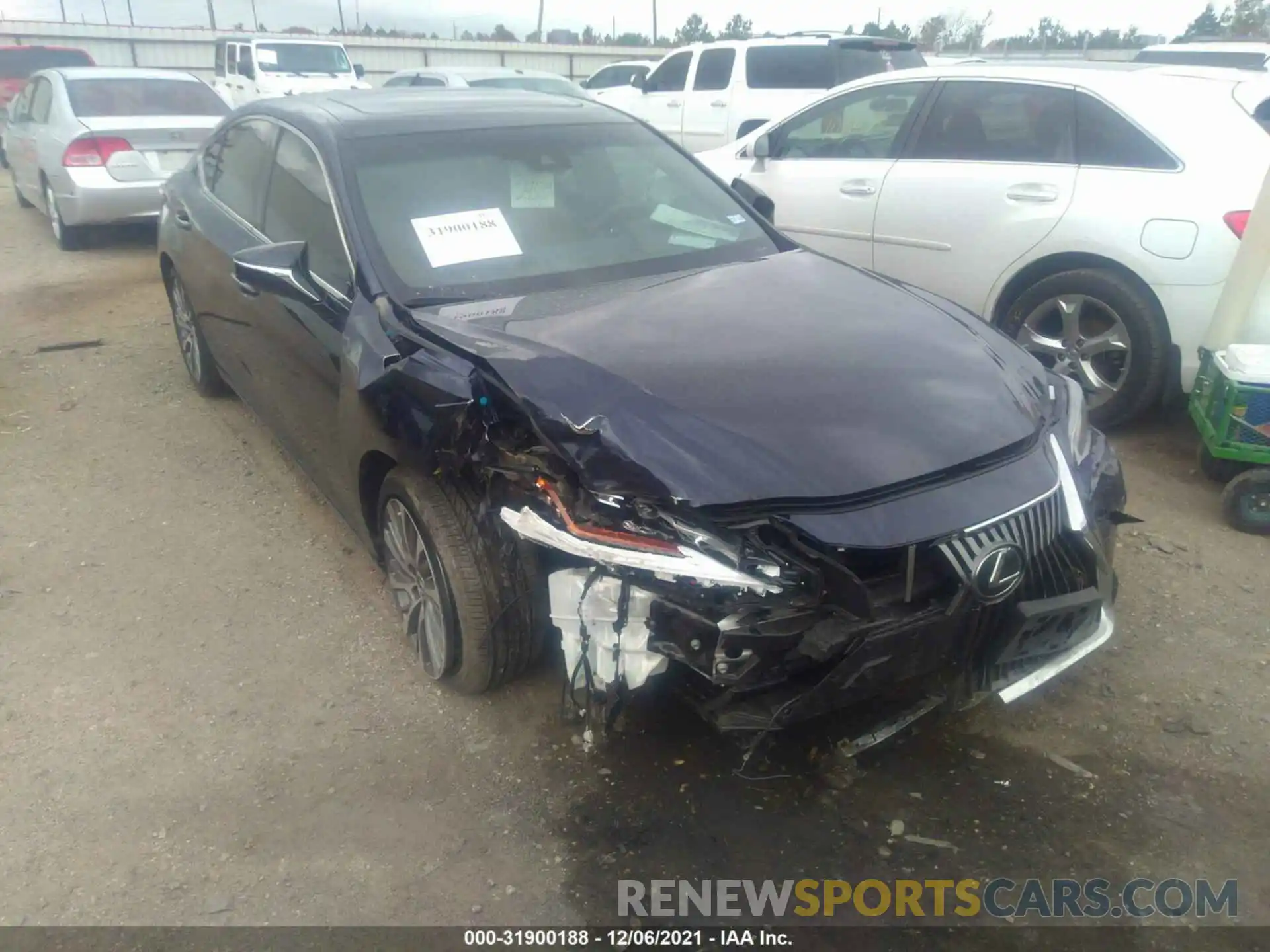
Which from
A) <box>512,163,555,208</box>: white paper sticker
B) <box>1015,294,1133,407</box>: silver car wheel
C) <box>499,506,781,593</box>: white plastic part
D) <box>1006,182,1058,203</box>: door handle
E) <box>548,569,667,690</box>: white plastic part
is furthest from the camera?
<box>1006,182,1058,203</box>: door handle

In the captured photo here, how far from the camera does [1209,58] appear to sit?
10.5 meters

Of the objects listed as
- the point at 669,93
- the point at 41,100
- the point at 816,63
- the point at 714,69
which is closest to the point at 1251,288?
the point at 816,63

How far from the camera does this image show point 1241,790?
2.63 meters

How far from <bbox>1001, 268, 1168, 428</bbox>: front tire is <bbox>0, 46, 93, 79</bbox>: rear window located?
19.2 metres

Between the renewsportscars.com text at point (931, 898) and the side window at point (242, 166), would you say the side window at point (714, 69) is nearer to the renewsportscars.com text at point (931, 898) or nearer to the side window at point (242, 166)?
the side window at point (242, 166)

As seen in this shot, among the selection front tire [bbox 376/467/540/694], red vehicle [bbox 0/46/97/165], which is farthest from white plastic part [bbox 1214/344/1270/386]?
red vehicle [bbox 0/46/97/165]

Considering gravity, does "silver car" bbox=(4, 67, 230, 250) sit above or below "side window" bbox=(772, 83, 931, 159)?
below

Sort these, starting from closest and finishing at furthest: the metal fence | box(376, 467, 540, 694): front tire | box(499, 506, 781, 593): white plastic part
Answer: box(499, 506, 781, 593): white plastic part → box(376, 467, 540, 694): front tire → the metal fence

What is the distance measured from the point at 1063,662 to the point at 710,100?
10002 mm

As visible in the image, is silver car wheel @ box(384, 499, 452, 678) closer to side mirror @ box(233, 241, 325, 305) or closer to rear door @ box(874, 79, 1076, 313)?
side mirror @ box(233, 241, 325, 305)

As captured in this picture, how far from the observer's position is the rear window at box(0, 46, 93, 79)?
1798 cm

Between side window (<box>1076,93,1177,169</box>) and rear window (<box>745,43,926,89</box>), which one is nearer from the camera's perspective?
side window (<box>1076,93,1177,169</box>)

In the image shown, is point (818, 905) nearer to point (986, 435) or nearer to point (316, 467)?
point (986, 435)

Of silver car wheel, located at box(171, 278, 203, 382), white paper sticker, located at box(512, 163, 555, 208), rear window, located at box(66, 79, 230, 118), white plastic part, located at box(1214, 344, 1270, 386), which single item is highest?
white paper sticker, located at box(512, 163, 555, 208)
